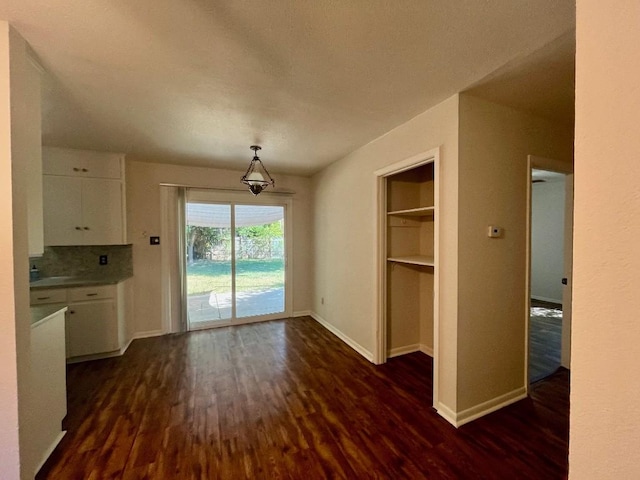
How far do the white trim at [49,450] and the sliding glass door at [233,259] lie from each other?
6.94ft

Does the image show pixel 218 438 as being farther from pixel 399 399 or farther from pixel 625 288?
pixel 625 288

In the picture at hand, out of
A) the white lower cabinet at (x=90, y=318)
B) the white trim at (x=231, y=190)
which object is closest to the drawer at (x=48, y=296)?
the white lower cabinet at (x=90, y=318)

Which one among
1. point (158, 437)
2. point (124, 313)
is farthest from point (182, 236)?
point (158, 437)

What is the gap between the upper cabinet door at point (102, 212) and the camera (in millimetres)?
3189

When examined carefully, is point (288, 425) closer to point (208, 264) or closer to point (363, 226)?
point (363, 226)

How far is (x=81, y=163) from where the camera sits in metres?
3.15

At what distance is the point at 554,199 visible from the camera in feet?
18.2

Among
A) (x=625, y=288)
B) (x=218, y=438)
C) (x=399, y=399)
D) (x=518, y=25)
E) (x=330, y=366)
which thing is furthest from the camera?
(x=330, y=366)

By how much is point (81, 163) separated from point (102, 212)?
62 centimetres

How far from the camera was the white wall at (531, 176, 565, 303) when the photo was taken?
5438 mm

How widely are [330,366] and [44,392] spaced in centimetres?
226

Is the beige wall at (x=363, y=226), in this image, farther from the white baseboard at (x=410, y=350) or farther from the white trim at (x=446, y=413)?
the white baseboard at (x=410, y=350)

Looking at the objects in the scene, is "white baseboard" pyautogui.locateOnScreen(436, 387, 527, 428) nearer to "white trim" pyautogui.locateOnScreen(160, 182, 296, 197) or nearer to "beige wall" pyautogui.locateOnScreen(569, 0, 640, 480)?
"beige wall" pyautogui.locateOnScreen(569, 0, 640, 480)

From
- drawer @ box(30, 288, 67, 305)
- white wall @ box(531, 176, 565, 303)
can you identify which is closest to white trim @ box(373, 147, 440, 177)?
drawer @ box(30, 288, 67, 305)
